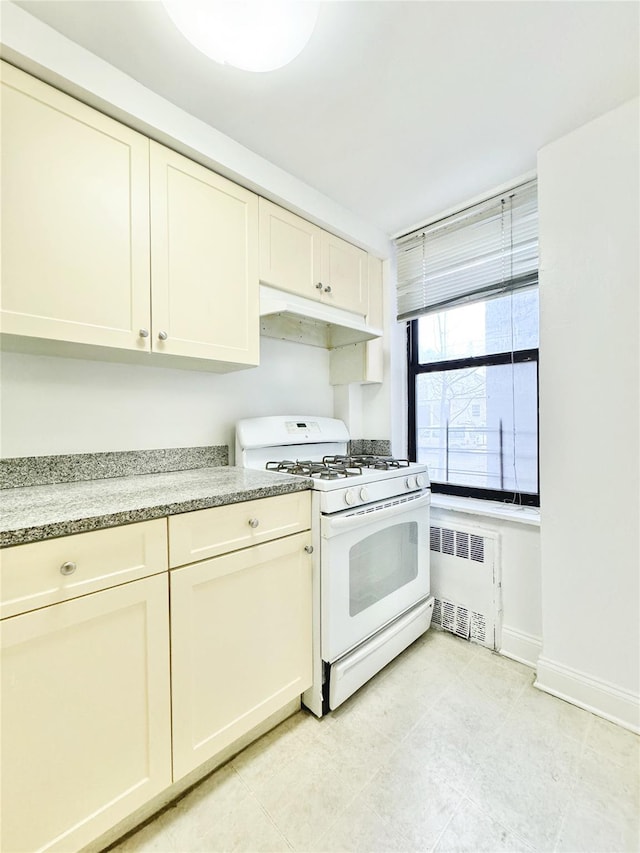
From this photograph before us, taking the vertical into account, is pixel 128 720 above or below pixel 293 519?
below

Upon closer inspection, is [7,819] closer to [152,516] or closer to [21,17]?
[152,516]

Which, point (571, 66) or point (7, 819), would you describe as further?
point (571, 66)

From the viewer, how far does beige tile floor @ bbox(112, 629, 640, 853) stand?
3.30 ft

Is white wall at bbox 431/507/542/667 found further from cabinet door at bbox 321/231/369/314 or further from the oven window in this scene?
cabinet door at bbox 321/231/369/314

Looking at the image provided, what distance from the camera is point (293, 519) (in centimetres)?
137

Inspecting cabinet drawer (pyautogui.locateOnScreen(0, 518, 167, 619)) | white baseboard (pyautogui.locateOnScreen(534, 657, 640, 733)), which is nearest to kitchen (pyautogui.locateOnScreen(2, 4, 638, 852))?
white baseboard (pyautogui.locateOnScreen(534, 657, 640, 733))

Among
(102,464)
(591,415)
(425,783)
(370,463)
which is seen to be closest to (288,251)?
(370,463)

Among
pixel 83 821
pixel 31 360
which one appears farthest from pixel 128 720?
pixel 31 360

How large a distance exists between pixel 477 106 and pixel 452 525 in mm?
1864

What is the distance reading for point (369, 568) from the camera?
62.7 inches

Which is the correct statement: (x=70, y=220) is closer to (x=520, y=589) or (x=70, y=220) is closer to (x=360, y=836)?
(x=360, y=836)

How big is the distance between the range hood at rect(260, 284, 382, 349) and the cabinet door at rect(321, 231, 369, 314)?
5 cm

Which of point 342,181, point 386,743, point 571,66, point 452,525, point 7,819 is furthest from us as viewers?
point 452,525

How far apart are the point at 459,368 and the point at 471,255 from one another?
2.03 ft
